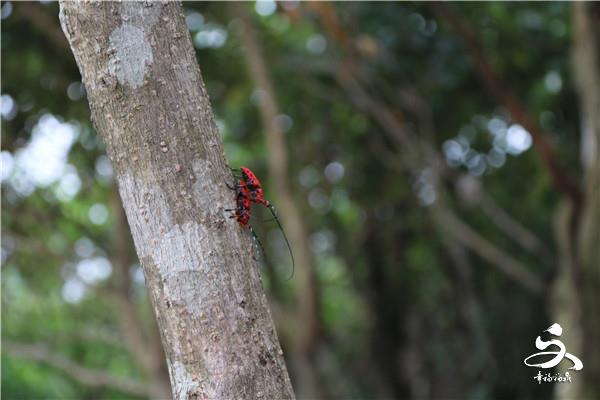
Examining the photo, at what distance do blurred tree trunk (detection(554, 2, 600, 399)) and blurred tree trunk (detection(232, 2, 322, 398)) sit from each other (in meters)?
2.91

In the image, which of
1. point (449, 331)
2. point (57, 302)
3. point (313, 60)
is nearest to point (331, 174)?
point (313, 60)

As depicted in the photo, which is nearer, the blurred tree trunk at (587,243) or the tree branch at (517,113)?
the blurred tree trunk at (587,243)

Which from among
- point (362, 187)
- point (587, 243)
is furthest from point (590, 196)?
point (362, 187)

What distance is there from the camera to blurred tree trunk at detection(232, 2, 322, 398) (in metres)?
9.12

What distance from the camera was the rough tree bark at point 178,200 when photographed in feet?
6.97

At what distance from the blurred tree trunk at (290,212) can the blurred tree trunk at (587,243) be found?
9.54ft

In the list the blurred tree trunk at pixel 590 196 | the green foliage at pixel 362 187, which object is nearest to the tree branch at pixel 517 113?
the blurred tree trunk at pixel 590 196

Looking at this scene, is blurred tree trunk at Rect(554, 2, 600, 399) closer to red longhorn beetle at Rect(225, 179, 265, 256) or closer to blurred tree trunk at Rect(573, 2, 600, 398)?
blurred tree trunk at Rect(573, 2, 600, 398)

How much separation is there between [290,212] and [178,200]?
7398 mm

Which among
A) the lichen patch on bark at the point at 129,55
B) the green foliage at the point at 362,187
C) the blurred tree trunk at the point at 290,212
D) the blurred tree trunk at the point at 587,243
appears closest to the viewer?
the lichen patch on bark at the point at 129,55

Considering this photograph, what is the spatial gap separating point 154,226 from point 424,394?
13.4m

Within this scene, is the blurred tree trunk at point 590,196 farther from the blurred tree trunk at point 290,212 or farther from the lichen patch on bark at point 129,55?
the lichen patch on bark at point 129,55

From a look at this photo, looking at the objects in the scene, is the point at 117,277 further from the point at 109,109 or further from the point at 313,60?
the point at 109,109

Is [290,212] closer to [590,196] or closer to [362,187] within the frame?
[590,196]
